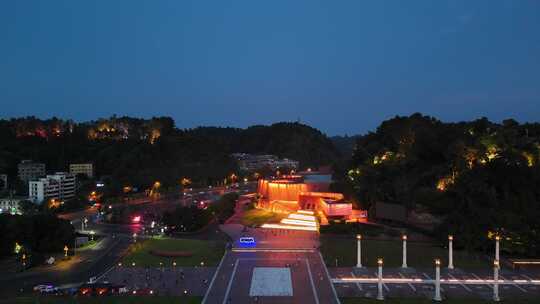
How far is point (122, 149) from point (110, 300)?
53.2m

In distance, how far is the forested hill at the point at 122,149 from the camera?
221ft

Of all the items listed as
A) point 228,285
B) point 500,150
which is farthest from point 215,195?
point 228,285

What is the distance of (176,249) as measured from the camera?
32.6m

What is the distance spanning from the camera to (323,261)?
28875mm

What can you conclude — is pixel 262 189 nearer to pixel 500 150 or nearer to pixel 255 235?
pixel 255 235

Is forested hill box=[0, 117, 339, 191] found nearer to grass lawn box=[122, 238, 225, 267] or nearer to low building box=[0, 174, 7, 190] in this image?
low building box=[0, 174, 7, 190]

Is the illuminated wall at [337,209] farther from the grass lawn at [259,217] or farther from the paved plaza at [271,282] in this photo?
the paved plaza at [271,282]

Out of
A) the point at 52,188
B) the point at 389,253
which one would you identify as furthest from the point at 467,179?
the point at 52,188

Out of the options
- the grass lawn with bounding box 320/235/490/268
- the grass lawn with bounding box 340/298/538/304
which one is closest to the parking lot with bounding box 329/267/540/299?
the grass lawn with bounding box 340/298/538/304

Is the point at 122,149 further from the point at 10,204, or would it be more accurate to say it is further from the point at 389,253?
the point at 389,253

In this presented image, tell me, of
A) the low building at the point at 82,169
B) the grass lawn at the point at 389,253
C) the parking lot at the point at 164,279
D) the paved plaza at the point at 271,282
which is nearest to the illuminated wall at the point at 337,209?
the grass lawn at the point at 389,253

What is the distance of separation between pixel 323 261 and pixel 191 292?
873 cm

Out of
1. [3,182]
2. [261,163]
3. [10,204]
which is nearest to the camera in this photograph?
[10,204]

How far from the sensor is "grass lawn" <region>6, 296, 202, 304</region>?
2150 centimetres
